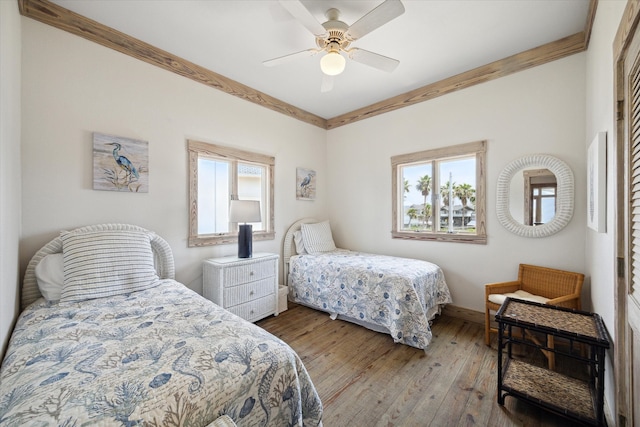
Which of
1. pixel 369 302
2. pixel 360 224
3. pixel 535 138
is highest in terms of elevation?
pixel 535 138

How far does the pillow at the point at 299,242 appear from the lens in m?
3.66

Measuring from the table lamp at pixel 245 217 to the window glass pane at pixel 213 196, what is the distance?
0.30 m

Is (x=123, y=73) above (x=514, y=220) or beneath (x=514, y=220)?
above

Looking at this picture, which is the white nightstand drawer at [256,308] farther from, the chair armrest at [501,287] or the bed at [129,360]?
the chair armrest at [501,287]

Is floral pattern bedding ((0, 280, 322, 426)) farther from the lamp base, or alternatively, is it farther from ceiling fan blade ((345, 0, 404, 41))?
ceiling fan blade ((345, 0, 404, 41))

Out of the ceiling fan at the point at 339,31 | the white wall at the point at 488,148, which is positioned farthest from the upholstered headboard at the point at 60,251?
the white wall at the point at 488,148

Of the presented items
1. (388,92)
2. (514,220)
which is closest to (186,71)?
(388,92)

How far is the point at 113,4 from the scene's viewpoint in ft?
6.39

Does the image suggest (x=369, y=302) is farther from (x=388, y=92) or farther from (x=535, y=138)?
(x=388, y=92)

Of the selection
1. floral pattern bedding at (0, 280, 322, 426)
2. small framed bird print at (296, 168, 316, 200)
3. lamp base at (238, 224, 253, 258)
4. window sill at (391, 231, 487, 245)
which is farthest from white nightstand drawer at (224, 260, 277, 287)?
window sill at (391, 231, 487, 245)

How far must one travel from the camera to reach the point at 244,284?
2752 mm

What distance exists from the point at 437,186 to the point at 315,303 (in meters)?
2.13

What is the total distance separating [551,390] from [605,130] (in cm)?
167

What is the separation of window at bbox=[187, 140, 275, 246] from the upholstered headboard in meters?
0.40
